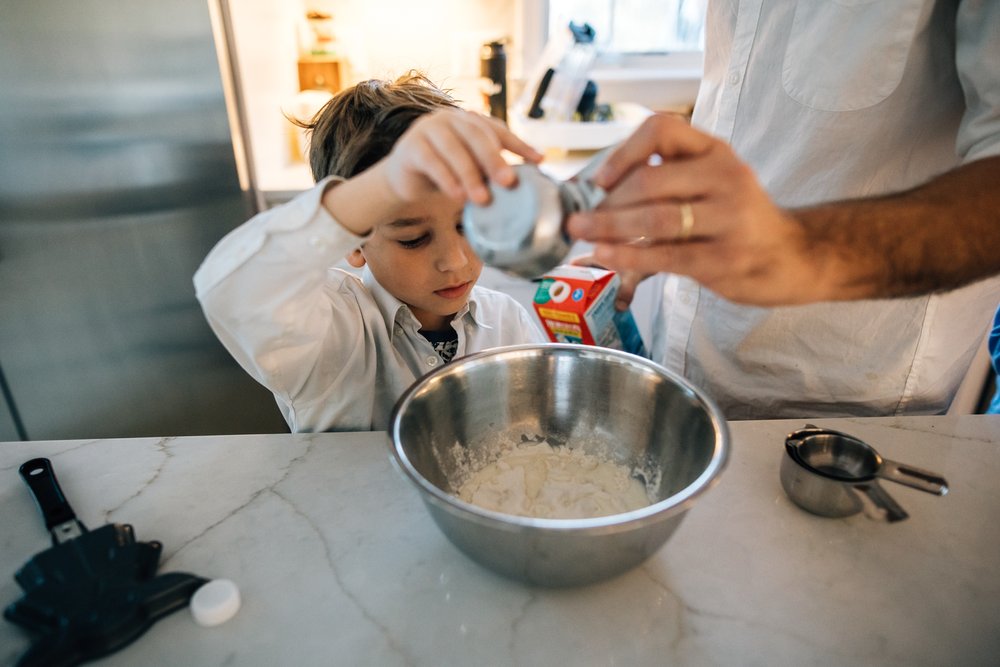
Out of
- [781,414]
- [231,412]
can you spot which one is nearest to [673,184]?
[781,414]

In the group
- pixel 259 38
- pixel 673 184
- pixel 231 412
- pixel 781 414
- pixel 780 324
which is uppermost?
pixel 259 38

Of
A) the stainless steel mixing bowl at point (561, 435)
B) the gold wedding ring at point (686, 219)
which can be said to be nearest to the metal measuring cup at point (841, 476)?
the stainless steel mixing bowl at point (561, 435)

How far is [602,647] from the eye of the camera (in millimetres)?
520

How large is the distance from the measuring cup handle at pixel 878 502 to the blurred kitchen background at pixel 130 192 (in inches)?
42.4

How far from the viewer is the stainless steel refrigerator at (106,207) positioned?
1214 millimetres

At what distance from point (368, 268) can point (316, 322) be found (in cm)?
23

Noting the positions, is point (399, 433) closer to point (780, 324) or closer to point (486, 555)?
point (486, 555)

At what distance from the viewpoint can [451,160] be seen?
54 cm

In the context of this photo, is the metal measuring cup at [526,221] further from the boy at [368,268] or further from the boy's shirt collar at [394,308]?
the boy's shirt collar at [394,308]

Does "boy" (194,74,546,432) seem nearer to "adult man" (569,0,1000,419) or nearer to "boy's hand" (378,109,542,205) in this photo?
"boy's hand" (378,109,542,205)

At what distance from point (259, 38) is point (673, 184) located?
1464 millimetres

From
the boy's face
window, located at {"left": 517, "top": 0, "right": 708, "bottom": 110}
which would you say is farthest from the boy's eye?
window, located at {"left": 517, "top": 0, "right": 708, "bottom": 110}

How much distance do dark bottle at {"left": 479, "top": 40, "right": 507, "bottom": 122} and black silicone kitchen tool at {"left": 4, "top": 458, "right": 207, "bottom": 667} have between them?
1600 mm

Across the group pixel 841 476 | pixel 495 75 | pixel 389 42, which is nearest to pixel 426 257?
pixel 841 476
